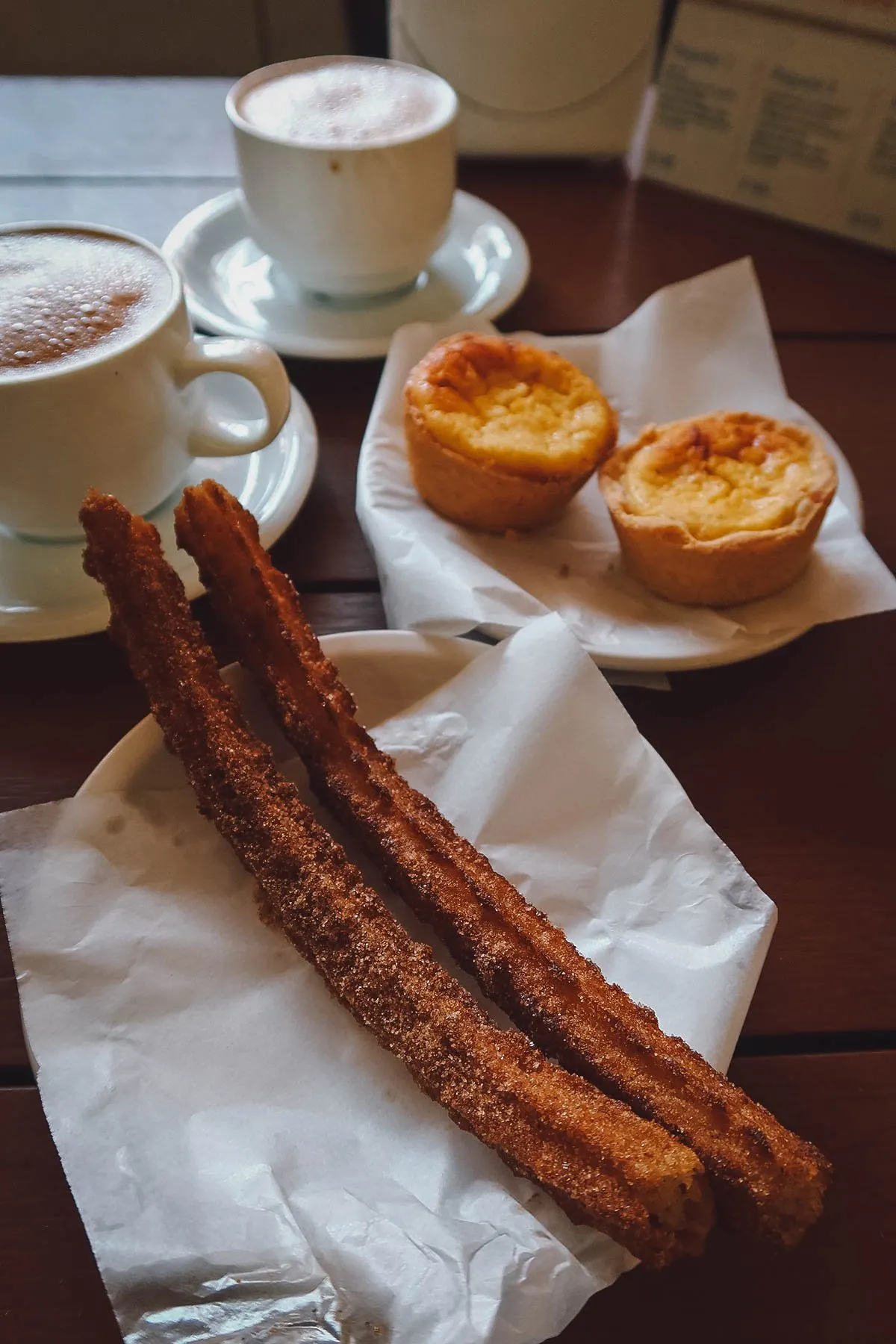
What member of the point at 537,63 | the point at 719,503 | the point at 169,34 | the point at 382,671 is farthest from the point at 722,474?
the point at 169,34

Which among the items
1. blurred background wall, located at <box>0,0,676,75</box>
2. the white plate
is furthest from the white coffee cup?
blurred background wall, located at <box>0,0,676,75</box>

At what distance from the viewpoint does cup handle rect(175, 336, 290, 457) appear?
1.96 feet

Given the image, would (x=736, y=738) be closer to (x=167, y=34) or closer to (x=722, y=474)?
(x=722, y=474)

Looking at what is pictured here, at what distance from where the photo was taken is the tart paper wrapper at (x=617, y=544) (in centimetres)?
59

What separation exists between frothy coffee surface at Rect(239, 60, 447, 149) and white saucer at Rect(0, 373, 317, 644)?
0.72 ft

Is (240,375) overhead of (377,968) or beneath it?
overhead

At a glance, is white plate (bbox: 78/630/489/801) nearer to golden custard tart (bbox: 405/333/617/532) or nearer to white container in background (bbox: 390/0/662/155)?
golden custard tart (bbox: 405/333/617/532)

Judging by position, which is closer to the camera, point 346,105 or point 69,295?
point 69,295

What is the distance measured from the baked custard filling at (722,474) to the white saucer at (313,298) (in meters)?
0.24

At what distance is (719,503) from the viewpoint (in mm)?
639

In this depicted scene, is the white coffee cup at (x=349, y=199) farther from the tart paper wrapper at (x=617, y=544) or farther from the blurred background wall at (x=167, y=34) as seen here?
the blurred background wall at (x=167, y=34)

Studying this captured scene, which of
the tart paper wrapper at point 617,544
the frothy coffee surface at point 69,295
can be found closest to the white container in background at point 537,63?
the tart paper wrapper at point 617,544

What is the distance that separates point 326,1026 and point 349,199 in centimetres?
63

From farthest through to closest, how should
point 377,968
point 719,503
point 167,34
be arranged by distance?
1. point 167,34
2. point 719,503
3. point 377,968
